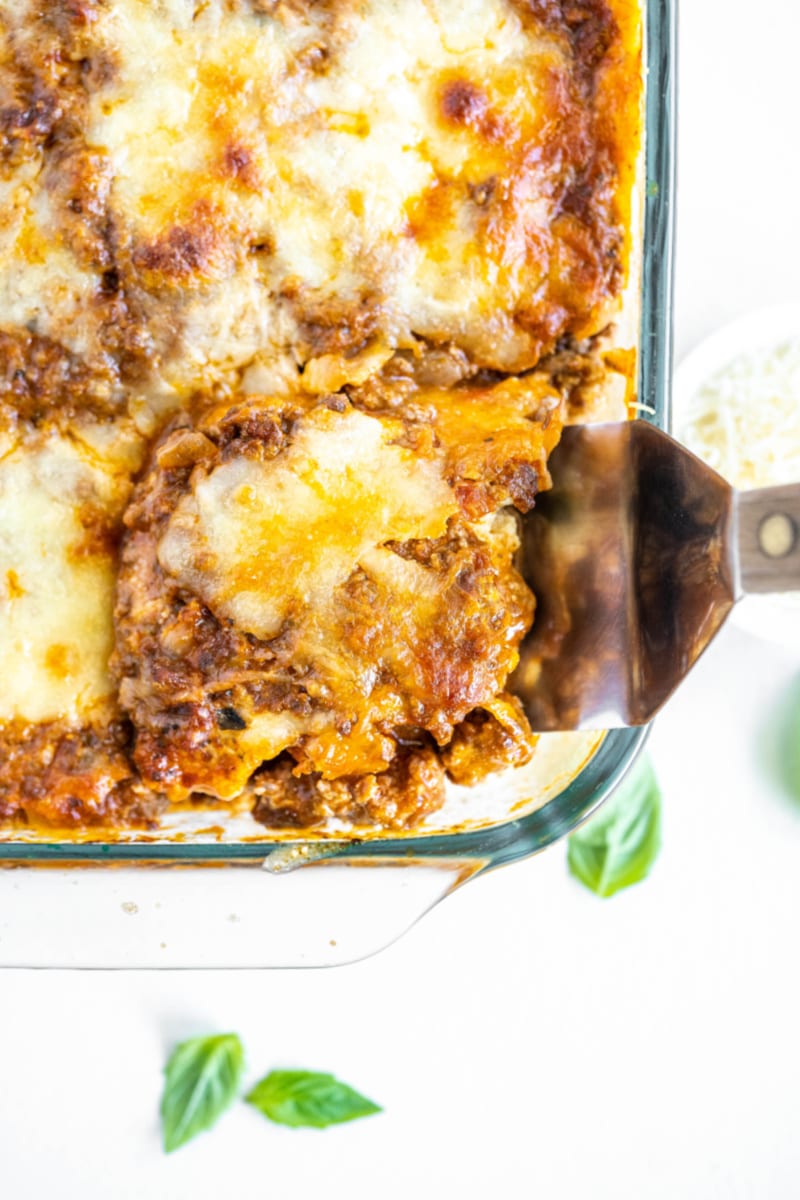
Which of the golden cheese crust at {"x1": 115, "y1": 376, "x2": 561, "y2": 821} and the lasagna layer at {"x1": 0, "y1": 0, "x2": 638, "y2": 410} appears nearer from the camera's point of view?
the golden cheese crust at {"x1": 115, "y1": 376, "x2": 561, "y2": 821}

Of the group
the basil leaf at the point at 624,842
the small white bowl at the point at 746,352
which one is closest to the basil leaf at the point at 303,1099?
the basil leaf at the point at 624,842

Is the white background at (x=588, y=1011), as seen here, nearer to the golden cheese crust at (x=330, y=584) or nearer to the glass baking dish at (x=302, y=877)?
the glass baking dish at (x=302, y=877)

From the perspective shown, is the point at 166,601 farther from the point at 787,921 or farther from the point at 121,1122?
the point at 787,921

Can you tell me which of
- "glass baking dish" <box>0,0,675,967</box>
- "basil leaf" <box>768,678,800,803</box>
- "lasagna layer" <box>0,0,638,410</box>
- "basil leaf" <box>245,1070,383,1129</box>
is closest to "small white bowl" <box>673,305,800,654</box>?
"basil leaf" <box>768,678,800,803</box>

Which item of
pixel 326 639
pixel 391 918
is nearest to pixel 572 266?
pixel 326 639

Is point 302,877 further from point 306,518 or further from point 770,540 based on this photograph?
point 770,540

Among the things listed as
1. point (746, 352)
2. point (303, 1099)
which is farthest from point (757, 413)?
point (303, 1099)

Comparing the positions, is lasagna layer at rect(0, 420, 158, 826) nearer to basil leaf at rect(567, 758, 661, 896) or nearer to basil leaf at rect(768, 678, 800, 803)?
basil leaf at rect(567, 758, 661, 896)
